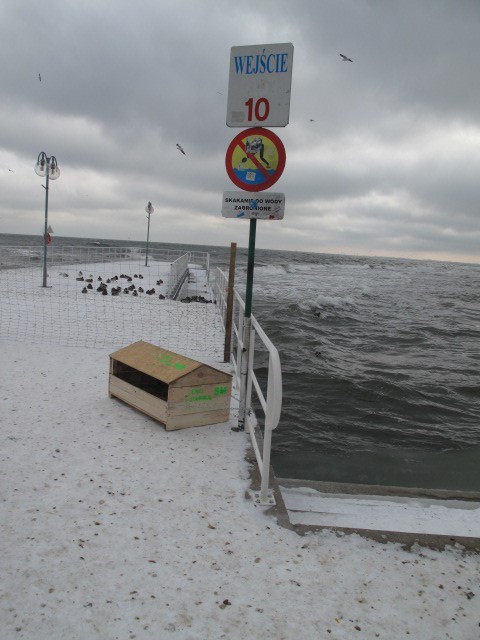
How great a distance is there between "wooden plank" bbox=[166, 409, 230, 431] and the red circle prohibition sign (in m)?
2.18

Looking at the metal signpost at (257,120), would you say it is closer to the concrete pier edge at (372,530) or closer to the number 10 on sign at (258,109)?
the number 10 on sign at (258,109)

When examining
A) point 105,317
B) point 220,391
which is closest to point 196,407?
point 220,391

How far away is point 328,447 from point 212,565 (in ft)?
11.2

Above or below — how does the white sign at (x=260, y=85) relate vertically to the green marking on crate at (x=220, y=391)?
above

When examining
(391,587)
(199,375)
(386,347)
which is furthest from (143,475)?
(386,347)

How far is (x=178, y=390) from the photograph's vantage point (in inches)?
172

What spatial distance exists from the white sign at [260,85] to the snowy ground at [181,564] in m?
2.93

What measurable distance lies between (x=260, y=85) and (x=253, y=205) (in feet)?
3.36

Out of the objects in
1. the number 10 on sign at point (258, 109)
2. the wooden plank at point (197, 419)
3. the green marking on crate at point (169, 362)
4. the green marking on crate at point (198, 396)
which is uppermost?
the number 10 on sign at point (258, 109)

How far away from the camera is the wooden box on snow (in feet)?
14.3

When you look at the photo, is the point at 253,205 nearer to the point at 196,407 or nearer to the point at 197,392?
the point at 197,392

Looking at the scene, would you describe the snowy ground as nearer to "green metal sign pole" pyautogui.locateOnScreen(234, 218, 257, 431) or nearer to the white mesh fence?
"green metal sign pole" pyautogui.locateOnScreen(234, 218, 257, 431)

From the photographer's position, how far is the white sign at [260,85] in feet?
13.1

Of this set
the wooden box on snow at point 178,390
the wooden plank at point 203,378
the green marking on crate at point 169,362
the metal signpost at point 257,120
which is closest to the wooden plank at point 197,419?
the wooden box on snow at point 178,390
